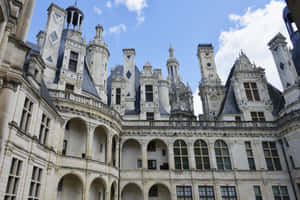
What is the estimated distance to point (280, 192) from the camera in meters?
22.7

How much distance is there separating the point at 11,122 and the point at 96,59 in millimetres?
16528

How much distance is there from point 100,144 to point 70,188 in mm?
4719

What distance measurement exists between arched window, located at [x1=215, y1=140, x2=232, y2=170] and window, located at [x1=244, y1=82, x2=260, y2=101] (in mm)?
7856

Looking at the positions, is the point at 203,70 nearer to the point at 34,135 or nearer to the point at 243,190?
the point at 243,190

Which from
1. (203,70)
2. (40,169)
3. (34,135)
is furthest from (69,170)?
(203,70)

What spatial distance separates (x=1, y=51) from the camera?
5730mm

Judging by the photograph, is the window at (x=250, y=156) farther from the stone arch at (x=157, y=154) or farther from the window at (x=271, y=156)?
the stone arch at (x=157, y=154)

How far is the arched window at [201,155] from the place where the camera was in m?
23.5

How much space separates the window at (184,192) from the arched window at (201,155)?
98.6 inches

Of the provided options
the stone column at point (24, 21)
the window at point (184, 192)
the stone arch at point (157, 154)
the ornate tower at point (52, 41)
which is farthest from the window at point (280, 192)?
the stone column at point (24, 21)

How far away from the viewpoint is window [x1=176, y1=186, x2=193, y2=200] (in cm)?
2195

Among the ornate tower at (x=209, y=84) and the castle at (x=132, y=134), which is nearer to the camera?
the castle at (x=132, y=134)

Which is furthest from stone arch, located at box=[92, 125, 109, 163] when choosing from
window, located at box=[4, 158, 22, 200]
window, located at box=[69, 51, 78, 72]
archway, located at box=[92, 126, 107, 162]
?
window, located at box=[4, 158, 22, 200]

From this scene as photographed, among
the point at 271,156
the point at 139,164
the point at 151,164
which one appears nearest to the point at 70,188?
the point at 139,164
